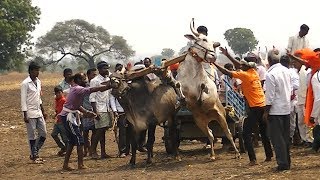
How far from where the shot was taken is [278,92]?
362 inches

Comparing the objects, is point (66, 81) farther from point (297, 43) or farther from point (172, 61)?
point (297, 43)

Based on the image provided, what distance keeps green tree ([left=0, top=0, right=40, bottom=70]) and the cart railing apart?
37.4 meters

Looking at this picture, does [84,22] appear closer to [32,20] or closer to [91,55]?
[91,55]

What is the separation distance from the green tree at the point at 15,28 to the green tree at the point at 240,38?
40930mm

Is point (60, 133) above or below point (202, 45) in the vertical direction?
below

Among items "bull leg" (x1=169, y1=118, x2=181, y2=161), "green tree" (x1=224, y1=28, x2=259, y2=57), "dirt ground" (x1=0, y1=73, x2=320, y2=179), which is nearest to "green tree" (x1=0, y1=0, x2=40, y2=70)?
"dirt ground" (x1=0, y1=73, x2=320, y2=179)

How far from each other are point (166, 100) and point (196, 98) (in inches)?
27.3

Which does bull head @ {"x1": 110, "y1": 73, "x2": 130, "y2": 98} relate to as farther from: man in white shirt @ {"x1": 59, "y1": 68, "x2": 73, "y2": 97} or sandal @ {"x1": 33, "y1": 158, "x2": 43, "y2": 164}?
sandal @ {"x1": 33, "y1": 158, "x2": 43, "y2": 164}

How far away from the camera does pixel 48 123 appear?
22016mm

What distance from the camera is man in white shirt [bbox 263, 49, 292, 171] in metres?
9.12

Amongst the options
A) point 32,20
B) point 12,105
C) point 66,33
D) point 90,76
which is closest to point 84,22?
point 66,33

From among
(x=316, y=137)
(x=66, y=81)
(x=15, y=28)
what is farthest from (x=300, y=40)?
(x=15, y=28)

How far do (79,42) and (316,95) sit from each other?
6881cm

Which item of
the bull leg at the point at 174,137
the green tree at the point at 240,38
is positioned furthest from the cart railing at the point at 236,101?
the green tree at the point at 240,38
